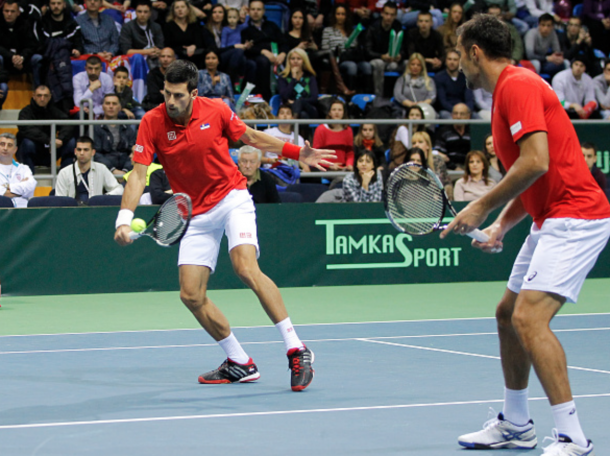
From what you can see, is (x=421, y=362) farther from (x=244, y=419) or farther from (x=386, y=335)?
(x=244, y=419)

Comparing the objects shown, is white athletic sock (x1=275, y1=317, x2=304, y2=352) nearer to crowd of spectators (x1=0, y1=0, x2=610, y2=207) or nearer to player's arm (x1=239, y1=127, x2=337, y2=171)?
player's arm (x1=239, y1=127, x2=337, y2=171)

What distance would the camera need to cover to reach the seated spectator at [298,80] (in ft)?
47.4

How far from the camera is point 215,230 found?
6.13 m

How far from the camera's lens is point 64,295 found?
431 inches

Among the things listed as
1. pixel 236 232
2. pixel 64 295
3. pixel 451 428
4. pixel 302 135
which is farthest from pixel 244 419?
pixel 302 135

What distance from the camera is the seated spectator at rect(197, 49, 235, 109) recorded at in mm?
13836

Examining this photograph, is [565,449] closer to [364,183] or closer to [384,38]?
[364,183]

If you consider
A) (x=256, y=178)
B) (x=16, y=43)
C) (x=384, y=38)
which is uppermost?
(x=16, y=43)

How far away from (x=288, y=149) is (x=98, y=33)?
9.22 m

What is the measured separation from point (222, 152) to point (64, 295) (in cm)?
545

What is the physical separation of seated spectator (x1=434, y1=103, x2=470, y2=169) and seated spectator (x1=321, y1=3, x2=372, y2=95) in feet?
7.46

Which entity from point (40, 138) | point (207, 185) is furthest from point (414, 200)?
point (40, 138)

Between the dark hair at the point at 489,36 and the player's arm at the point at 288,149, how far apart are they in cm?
196

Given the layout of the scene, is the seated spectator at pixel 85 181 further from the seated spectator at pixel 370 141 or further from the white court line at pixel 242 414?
the white court line at pixel 242 414
